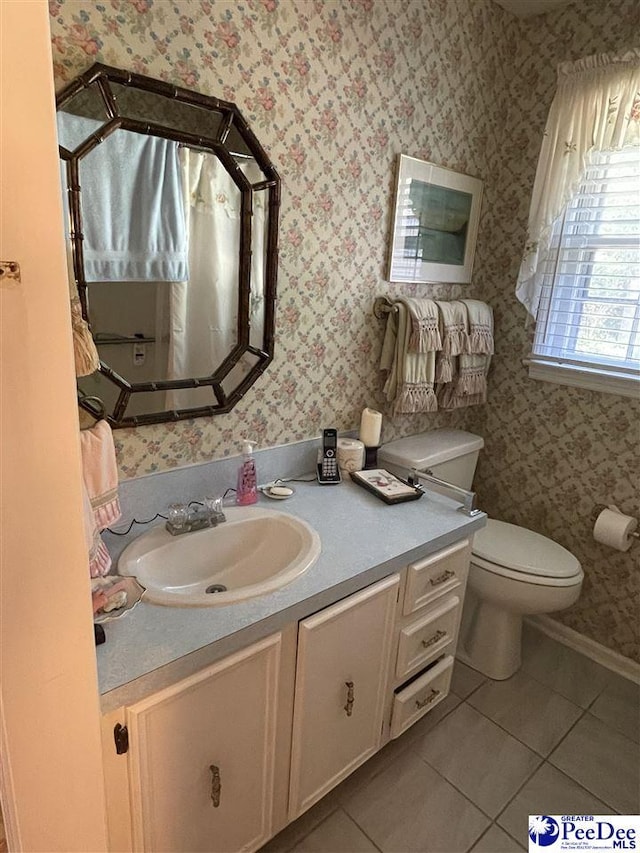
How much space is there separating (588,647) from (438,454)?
41.2 inches

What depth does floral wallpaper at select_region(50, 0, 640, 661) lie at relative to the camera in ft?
4.20

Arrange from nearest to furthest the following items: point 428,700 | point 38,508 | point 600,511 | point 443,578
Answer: point 38,508 < point 443,578 < point 428,700 < point 600,511

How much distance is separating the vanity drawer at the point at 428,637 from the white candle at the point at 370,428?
1.85 feet

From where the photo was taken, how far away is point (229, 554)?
1395mm

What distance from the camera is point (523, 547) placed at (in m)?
1.96

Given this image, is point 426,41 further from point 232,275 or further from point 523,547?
point 523,547

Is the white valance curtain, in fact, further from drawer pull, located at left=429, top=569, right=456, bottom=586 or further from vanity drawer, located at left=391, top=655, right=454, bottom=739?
vanity drawer, located at left=391, top=655, right=454, bottom=739

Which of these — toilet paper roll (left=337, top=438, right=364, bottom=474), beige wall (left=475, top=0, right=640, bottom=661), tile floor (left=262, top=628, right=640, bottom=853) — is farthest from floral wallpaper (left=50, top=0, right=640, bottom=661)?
tile floor (left=262, top=628, right=640, bottom=853)

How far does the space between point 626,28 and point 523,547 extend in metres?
1.81

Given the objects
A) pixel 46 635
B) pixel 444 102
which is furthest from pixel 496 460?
pixel 46 635

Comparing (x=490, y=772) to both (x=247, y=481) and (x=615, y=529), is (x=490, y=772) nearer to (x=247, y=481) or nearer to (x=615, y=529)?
(x=615, y=529)

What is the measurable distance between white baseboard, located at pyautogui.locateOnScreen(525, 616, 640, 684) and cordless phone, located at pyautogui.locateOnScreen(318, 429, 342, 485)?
1233 mm

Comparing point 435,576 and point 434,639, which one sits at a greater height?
point 435,576

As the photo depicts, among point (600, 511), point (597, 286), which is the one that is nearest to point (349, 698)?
point (600, 511)
